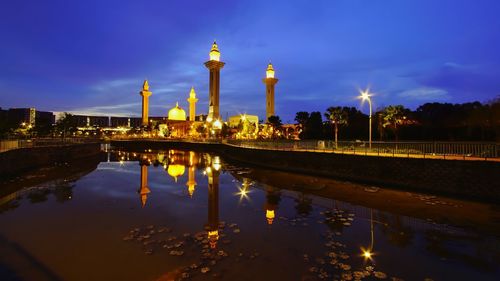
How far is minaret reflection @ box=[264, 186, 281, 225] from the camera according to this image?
15234 mm

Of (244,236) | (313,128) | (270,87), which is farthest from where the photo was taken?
(270,87)

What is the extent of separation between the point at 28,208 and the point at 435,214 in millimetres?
21094

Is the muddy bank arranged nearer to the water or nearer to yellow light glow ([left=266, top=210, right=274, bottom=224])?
the water

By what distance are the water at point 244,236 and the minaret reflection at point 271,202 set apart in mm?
67

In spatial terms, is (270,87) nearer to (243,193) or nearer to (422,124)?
(422,124)

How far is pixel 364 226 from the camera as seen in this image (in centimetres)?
1342

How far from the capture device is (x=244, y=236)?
1205cm

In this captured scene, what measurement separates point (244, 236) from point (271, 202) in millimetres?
6624

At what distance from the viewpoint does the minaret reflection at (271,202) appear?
1523cm

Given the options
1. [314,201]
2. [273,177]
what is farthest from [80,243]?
[273,177]

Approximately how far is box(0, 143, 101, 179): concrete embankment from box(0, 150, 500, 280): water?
868 cm

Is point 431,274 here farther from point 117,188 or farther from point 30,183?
point 30,183

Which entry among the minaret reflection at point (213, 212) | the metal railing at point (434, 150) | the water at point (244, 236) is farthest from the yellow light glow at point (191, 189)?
the metal railing at point (434, 150)

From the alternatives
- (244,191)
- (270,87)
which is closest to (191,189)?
(244,191)
